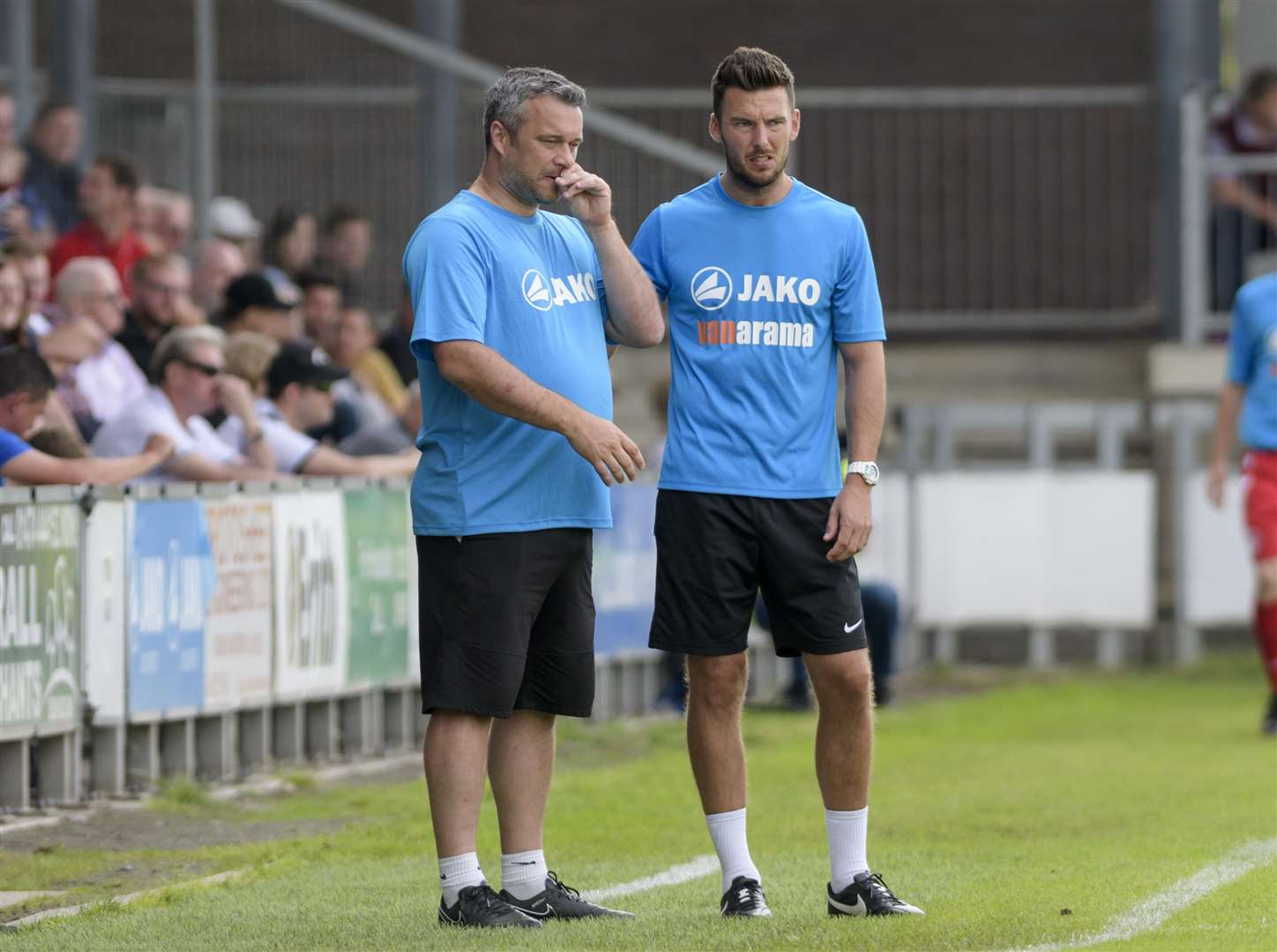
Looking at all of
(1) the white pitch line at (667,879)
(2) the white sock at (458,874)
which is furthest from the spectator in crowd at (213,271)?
(2) the white sock at (458,874)

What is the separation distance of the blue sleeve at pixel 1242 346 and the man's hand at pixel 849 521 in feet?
20.0

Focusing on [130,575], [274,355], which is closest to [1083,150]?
[274,355]

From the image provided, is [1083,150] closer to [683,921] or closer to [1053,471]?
[1053,471]

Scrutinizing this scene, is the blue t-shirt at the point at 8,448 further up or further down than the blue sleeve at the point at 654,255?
further down

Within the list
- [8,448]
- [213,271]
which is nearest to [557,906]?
[8,448]

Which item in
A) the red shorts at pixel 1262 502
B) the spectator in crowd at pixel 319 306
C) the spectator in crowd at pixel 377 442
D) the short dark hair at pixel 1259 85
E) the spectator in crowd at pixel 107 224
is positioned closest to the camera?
the red shorts at pixel 1262 502

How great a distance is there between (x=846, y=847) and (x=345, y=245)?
10078 mm

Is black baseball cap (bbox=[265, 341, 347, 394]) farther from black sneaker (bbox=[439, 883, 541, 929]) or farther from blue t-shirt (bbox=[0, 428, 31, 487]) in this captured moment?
black sneaker (bbox=[439, 883, 541, 929])

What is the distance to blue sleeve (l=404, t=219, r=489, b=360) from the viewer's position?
6562 mm

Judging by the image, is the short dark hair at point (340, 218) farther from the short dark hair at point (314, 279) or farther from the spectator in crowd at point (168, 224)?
the spectator in crowd at point (168, 224)

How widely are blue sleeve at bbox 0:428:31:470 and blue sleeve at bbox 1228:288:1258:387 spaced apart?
5927 mm

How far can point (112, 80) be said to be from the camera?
55.2ft

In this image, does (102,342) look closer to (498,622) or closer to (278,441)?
(278,441)

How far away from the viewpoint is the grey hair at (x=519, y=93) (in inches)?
263
